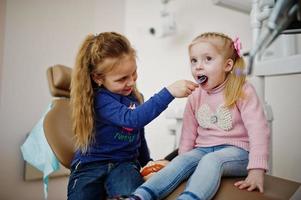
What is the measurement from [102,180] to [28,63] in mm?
1161

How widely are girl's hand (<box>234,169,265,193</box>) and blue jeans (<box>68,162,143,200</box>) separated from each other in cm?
31

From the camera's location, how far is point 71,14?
1931 mm

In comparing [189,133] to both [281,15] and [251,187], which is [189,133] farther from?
[281,15]

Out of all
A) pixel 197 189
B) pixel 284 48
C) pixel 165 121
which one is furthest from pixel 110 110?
pixel 165 121

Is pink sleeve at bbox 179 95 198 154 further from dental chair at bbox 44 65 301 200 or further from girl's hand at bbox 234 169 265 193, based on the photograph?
girl's hand at bbox 234 169 265 193

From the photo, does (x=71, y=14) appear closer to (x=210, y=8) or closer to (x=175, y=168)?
(x=210, y=8)

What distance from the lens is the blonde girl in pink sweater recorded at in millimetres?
685

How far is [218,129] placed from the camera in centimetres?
82

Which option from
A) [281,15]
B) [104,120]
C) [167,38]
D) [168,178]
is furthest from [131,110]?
[167,38]

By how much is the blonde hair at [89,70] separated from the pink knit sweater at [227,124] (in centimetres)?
28

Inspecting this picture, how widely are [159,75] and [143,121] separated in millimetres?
1138

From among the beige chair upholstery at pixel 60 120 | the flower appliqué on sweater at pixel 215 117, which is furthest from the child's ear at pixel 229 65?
the beige chair upholstery at pixel 60 120

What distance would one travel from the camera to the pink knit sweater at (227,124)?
721mm

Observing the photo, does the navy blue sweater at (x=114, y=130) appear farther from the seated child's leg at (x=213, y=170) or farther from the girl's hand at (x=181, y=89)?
the seated child's leg at (x=213, y=170)
